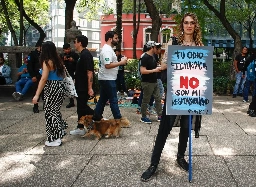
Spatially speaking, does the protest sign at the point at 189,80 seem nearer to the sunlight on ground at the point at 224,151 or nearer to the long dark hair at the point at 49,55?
the sunlight on ground at the point at 224,151

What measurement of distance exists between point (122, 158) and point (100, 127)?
1.32 metres

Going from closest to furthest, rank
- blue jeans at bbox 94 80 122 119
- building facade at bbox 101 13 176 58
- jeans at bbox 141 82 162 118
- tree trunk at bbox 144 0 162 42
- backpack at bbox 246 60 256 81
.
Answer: blue jeans at bbox 94 80 122 119 → jeans at bbox 141 82 162 118 → backpack at bbox 246 60 256 81 → tree trunk at bbox 144 0 162 42 → building facade at bbox 101 13 176 58

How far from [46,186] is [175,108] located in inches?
69.6

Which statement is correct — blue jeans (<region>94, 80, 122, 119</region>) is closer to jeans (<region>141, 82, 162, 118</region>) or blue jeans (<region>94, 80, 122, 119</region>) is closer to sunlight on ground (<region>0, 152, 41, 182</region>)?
jeans (<region>141, 82, 162, 118</region>)

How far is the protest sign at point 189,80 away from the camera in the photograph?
408cm

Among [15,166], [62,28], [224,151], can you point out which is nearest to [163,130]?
[224,151]

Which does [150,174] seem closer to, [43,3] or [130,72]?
[130,72]

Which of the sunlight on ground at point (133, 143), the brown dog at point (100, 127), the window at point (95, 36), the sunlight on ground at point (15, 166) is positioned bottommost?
the sunlight on ground at point (15, 166)

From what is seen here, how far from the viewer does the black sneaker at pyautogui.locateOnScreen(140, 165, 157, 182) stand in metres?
4.17

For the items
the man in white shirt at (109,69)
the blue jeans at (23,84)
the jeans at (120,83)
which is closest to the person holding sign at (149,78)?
the man in white shirt at (109,69)

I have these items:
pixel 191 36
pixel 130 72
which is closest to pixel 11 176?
pixel 191 36

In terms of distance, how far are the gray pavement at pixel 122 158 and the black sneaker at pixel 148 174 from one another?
6 centimetres

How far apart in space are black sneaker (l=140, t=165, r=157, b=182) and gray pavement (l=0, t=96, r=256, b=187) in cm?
6

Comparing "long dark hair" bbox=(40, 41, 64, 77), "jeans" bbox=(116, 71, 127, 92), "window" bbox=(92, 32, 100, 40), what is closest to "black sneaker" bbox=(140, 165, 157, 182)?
"long dark hair" bbox=(40, 41, 64, 77)
